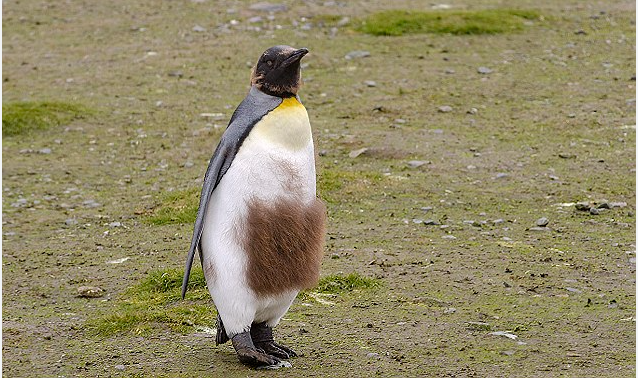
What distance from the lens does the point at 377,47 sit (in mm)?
10711

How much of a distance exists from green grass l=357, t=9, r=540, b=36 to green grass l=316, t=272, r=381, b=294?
607 cm

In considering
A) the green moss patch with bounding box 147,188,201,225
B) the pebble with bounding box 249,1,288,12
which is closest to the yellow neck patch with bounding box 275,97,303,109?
the green moss patch with bounding box 147,188,201,225

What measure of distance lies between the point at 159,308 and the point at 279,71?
57.5 inches

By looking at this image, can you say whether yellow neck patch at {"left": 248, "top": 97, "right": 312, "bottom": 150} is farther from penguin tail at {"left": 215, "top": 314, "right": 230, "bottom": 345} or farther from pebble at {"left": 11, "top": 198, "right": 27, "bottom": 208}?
pebble at {"left": 11, "top": 198, "right": 27, "bottom": 208}

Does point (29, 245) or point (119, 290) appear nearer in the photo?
point (119, 290)

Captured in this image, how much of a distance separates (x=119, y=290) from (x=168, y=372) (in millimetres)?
1376

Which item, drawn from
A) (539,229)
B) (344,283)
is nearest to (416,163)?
(539,229)

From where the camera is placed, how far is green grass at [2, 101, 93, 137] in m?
8.80

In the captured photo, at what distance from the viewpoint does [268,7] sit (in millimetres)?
11820

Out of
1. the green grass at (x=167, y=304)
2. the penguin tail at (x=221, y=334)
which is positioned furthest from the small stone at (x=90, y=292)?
the penguin tail at (x=221, y=334)

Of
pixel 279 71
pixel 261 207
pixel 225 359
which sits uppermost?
pixel 279 71

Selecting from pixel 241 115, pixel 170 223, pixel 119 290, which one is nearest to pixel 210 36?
pixel 170 223

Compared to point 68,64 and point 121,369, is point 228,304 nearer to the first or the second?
point 121,369

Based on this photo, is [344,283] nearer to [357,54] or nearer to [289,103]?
[289,103]
